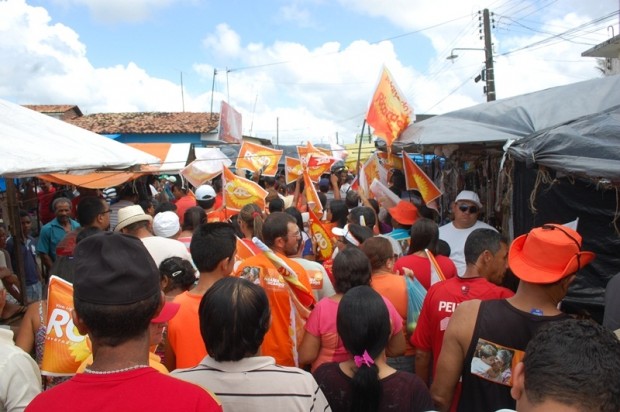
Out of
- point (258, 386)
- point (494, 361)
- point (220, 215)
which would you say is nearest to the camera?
point (258, 386)

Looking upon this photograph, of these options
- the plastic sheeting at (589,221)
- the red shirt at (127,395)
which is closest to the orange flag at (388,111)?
the plastic sheeting at (589,221)

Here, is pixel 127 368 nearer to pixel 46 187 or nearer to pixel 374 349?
pixel 374 349

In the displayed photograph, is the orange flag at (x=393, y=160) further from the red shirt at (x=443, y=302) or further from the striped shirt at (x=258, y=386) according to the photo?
the striped shirt at (x=258, y=386)

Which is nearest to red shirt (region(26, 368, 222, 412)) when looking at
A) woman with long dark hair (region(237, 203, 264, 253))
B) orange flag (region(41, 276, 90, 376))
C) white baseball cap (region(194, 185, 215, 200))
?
orange flag (region(41, 276, 90, 376))

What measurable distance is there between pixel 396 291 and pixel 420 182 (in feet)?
9.74

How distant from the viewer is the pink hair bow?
7.23 feet

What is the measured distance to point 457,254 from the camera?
501 cm

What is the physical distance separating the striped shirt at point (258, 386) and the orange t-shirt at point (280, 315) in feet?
3.85

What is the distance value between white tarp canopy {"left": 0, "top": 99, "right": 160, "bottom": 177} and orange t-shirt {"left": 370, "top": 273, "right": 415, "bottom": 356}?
2365mm

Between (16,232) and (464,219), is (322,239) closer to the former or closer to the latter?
(464,219)

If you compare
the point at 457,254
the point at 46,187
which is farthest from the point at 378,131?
the point at 46,187

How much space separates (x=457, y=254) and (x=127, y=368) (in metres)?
4.10

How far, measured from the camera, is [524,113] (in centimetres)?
488

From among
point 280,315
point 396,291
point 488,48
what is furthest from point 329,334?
point 488,48
